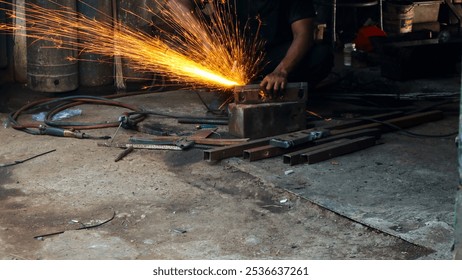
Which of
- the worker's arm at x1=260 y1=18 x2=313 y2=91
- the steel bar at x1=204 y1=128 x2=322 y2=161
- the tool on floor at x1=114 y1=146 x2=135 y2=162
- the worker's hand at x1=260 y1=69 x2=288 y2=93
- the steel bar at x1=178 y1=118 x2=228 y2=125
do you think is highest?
the worker's arm at x1=260 y1=18 x2=313 y2=91

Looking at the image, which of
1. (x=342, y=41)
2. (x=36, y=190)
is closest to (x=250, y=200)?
(x=36, y=190)

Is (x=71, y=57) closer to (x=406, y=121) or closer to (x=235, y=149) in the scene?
(x=235, y=149)

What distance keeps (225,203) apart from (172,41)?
11.2ft

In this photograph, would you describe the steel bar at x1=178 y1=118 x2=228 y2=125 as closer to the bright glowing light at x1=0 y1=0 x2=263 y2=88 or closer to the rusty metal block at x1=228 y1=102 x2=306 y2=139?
the bright glowing light at x1=0 y1=0 x2=263 y2=88

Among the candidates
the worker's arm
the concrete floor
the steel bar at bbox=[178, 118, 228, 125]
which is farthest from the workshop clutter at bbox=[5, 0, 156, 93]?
the worker's arm

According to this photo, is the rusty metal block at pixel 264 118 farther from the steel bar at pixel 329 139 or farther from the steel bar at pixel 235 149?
the steel bar at pixel 329 139

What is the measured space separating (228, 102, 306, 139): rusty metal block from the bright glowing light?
437 mm

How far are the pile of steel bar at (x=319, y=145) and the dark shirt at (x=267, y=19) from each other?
1.10 metres

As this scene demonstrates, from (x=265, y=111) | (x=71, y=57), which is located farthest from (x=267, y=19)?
(x=71, y=57)

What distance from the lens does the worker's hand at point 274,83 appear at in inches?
232

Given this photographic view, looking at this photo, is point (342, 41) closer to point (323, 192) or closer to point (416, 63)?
point (416, 63)

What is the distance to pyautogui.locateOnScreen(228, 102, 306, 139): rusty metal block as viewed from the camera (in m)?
5.93

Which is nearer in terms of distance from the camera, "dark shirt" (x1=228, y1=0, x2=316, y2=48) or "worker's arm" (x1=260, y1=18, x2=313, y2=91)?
"worker's arm" (x1=260, y1=18, x2=313, y2=91)
